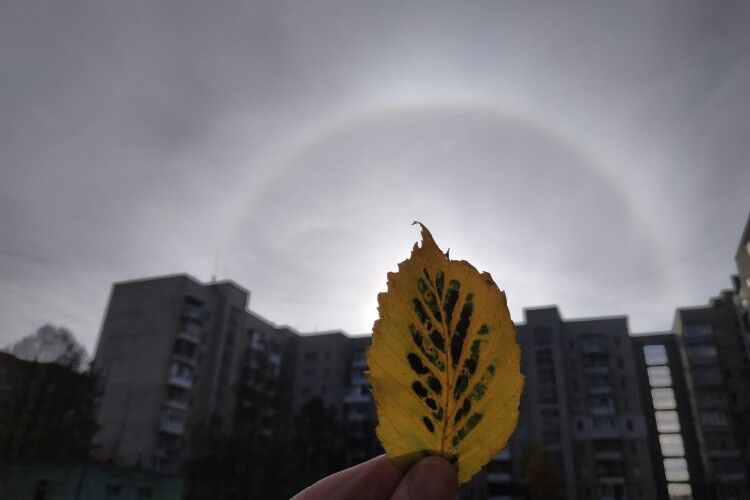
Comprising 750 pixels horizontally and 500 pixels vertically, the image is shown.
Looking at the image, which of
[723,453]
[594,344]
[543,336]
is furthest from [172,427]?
[723,453]

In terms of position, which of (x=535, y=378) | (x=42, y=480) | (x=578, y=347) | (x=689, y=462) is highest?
(x=578, y=347)

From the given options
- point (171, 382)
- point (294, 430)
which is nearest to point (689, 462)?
point (294, 430)

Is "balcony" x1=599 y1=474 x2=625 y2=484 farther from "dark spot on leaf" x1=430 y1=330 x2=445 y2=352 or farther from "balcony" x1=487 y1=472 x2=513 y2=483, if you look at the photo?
"dark spot on leaf" x1=430 y1=330 x2=445 y2=352

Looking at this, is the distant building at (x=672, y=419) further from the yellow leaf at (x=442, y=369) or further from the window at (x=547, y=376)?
the yellow leaf at (x=442, y=369)

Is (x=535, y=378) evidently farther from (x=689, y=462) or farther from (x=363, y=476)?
(x=363, y=476)

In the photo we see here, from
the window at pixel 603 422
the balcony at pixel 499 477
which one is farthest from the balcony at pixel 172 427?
the window at pixel 603 422
